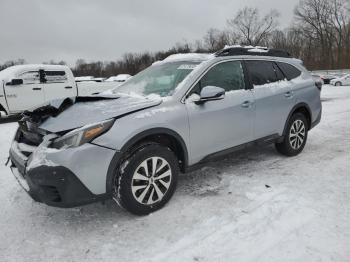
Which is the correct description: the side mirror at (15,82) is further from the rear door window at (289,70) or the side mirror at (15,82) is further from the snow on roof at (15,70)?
the rear door window at (289,70)

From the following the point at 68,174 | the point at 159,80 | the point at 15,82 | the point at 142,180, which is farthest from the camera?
the point at 15,82

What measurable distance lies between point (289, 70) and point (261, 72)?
82cm

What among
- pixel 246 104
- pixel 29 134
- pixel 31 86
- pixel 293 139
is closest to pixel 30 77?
pixel 31 86

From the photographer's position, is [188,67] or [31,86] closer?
[188,67]

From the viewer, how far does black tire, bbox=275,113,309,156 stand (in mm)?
5199

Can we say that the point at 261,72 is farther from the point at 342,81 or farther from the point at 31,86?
the point at 342,81

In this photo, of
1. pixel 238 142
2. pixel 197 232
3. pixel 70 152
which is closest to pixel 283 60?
pixel 238 142

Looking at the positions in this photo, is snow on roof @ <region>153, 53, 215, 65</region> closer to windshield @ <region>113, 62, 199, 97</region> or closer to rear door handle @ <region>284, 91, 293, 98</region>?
windshield @ <region>113, 62, 199, 97</region>

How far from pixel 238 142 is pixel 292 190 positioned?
2.91 feet

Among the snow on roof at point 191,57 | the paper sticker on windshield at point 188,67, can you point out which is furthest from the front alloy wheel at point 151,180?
the snow on roof at point 191,57

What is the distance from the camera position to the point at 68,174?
2920 mm

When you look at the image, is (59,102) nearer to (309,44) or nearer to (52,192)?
(52,192)

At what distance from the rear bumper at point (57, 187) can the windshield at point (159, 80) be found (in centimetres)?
142

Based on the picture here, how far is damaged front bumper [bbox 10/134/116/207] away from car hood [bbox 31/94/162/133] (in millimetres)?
263
